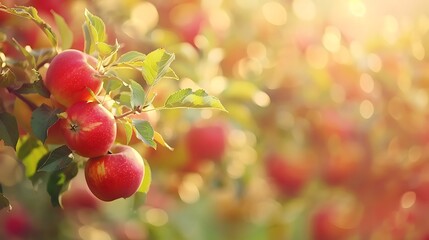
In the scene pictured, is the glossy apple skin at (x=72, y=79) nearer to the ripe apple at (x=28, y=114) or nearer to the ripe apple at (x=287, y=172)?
the ripe apple at (x=28, y=114)

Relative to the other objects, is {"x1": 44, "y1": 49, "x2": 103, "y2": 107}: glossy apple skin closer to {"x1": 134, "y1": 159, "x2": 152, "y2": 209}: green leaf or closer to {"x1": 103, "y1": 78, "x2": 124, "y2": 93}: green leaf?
{"x1": 103, "y1": 78, "x2": 124, "y2": 93}: green leaf

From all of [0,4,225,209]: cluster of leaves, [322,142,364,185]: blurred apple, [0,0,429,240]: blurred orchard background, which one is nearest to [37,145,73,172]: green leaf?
[0,4,225,209]: cluster of leaves

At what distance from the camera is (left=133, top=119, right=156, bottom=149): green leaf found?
0.73 m

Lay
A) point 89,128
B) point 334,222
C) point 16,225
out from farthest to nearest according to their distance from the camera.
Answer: point 334,222
point 16,225
point 89,128

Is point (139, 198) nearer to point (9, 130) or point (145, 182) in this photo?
point (145, 182)

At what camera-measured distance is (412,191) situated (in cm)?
152

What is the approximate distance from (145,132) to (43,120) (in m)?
0.10

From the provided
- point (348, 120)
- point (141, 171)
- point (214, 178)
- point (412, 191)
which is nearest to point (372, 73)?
point (348, 120)

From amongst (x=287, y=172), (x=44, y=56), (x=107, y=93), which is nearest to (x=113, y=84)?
(x=107, y=93)

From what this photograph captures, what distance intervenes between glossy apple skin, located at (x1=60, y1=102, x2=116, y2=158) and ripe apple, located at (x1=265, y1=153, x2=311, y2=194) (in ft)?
3.04

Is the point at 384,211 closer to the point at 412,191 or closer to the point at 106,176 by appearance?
the point at 412,191

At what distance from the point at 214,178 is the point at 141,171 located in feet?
2.38

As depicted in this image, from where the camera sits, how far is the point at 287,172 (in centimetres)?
163

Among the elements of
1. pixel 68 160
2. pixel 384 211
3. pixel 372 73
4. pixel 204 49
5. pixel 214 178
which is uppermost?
pixel 372 73
